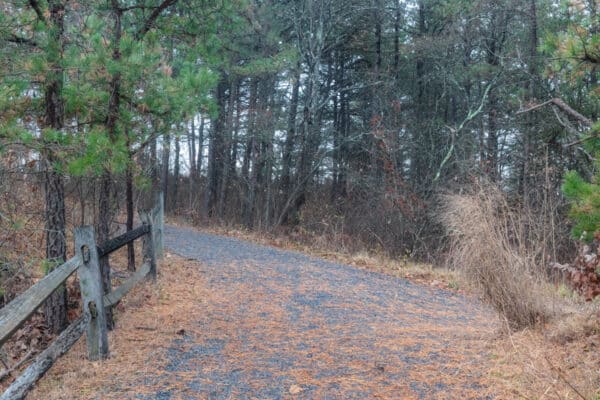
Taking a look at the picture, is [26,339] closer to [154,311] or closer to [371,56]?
[154,311]

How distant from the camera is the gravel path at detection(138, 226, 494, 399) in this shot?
4.28m

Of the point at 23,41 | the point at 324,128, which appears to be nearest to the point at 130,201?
the point at 23,41

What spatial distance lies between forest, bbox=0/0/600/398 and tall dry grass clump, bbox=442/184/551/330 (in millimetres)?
21

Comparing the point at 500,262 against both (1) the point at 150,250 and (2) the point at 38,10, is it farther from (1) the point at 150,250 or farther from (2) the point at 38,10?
(2) the point at 38,10

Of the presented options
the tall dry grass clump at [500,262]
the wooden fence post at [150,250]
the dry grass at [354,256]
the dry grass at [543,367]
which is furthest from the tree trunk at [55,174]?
the dry grass at [354,256]

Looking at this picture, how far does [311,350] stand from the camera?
17.2ft

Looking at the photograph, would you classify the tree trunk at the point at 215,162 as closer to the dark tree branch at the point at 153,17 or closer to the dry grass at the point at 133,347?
the dry grass at the point at 133,347

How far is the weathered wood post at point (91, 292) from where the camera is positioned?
489cm

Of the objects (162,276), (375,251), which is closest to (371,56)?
(375,251)

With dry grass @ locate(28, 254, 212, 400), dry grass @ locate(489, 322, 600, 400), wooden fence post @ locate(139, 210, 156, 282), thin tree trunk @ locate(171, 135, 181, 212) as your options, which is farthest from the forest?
dry grass @ locate(28, 254, 212, 400)

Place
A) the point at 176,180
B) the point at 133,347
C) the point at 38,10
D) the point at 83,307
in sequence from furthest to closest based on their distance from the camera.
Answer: the point at 176,180
the point at 38,10
the point at 133,347
the point at 83,307

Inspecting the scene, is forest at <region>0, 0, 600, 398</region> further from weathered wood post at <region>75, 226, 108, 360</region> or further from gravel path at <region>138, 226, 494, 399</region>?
gravel path at <region>138, 226, 494, 399</region>

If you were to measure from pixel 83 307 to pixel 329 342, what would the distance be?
97.7 inches

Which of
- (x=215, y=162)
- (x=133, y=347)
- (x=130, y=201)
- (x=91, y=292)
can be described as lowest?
(x=133, y=347)
